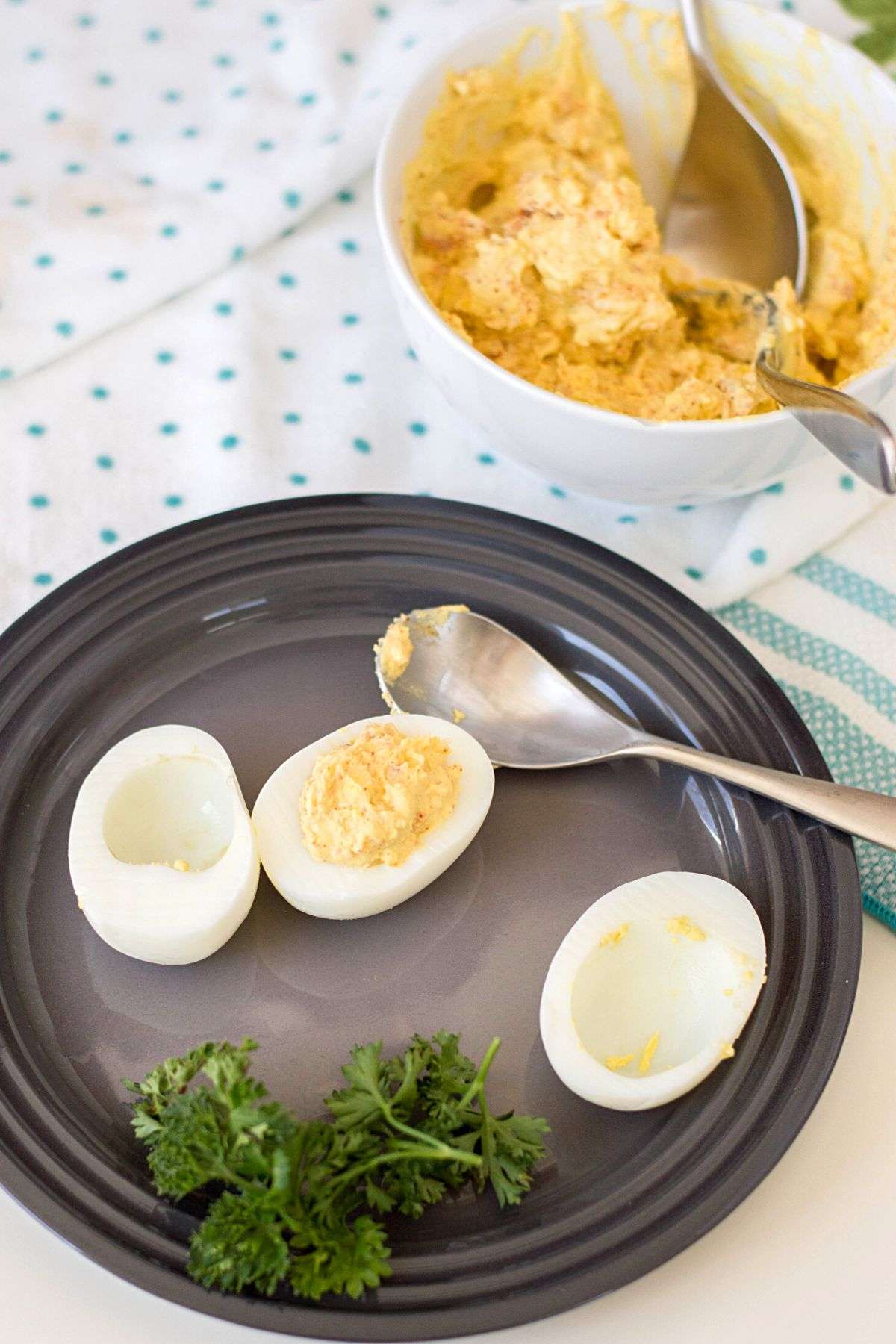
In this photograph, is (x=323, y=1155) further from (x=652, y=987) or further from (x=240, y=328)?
(x=240, y=328)

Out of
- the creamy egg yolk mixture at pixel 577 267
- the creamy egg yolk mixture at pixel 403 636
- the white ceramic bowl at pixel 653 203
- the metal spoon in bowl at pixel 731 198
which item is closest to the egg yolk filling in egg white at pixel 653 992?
the creamy egg yolk mixture at pixel 403 636

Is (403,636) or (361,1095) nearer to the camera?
(361,1095)

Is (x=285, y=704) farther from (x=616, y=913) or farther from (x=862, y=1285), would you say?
(x=862, y=1285)

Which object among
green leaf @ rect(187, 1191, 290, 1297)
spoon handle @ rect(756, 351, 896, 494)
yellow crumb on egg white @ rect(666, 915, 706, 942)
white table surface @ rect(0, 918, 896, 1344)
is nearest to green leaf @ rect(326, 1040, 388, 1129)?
green leaf @ rect(187, 1191, 290, 1297)

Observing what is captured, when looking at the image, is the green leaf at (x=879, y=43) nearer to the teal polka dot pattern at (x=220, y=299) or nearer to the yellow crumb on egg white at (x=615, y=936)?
the teal polka dot pattern at (x=220, y=299)

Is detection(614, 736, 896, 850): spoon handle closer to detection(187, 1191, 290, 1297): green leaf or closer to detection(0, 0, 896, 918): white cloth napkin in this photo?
detection(0, 0, 896, 918): white cloth napkin

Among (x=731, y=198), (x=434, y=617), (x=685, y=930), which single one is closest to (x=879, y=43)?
(x=731, y=198)

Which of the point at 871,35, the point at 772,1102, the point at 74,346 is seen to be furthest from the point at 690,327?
the point at 772,1102
